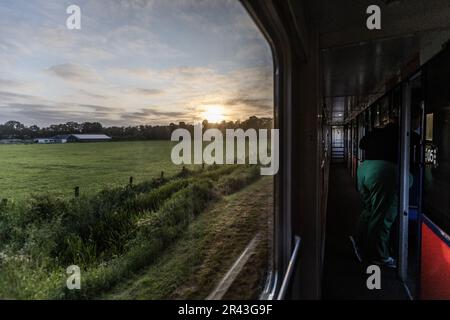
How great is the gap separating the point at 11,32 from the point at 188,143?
2.32 ft

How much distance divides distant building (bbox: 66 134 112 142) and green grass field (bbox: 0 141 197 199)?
0.01 meters

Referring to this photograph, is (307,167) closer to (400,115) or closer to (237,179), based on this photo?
(237,179)

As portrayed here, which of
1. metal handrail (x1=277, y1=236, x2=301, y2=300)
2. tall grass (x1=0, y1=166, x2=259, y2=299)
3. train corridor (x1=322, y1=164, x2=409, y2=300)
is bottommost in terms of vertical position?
train corridor (x1=322, y1=164, x2=409, y2=300)

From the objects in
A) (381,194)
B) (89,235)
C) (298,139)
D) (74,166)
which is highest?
(298,139)

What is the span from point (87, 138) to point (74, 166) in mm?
83

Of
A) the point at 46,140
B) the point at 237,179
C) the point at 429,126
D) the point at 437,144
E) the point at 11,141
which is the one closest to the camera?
the point at 11,141

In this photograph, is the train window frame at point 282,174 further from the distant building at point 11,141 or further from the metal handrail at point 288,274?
the distant building at point 11,141

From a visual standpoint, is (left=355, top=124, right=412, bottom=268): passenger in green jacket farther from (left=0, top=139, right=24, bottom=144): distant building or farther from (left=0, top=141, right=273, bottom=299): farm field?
(left=0, top=139, right=24, bottom=144): distant building

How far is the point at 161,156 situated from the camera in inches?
45.2

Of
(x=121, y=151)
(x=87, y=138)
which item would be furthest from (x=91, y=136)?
(x=121, y=151)

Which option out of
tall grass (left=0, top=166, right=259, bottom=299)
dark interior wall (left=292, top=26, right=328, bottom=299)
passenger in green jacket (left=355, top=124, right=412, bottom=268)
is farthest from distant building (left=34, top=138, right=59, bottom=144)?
passenger in green jacket (left=355, top=124, right=412, bottom=268)

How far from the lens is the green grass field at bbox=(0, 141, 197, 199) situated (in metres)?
0.70

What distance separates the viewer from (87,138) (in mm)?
862

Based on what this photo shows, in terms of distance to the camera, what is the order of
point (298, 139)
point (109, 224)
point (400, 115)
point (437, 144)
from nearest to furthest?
1. point (109, 224)
2. point (437, 144)
3. point (298, 139)
4. point (400, 115)
